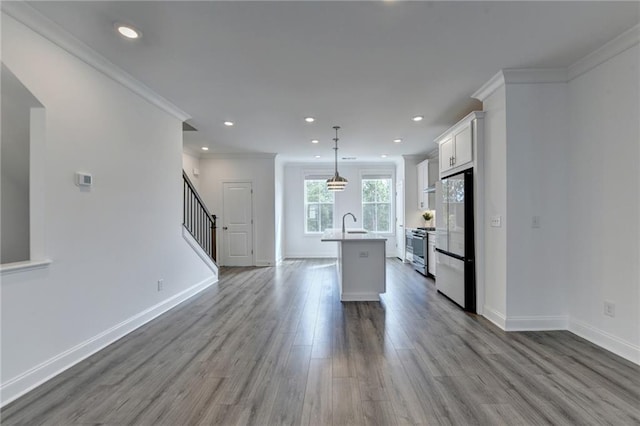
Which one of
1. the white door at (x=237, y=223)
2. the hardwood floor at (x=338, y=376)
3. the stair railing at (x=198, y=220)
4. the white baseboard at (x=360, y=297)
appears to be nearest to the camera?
the hardwood floor at (x=338, y=376)

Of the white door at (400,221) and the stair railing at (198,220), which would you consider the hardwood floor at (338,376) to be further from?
the white door at (400,221)

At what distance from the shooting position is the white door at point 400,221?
7.68 metres

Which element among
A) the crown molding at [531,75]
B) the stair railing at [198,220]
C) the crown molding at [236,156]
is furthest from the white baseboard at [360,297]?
the crown molding at [236,156]

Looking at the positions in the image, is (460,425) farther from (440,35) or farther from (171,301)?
(171,301)

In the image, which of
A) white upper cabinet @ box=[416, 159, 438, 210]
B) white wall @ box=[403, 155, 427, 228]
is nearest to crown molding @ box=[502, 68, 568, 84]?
white upper cabinet @ box=[416, 159, 438, 210]

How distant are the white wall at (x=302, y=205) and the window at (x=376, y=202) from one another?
7.0 inches

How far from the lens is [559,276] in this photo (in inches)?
122

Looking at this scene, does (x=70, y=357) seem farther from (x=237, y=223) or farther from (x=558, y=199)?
(x=237, y=223)

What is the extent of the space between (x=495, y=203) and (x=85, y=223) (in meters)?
4.10

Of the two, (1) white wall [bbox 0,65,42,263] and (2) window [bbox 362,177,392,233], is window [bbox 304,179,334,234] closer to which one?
(2) window [bbox 362,177,392,233]

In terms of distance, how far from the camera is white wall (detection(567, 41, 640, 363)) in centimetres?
246

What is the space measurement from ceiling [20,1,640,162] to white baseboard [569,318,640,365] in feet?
8.46

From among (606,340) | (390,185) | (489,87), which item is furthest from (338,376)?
(390,185)

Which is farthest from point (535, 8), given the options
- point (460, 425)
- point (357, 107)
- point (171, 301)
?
point (171, 301)
